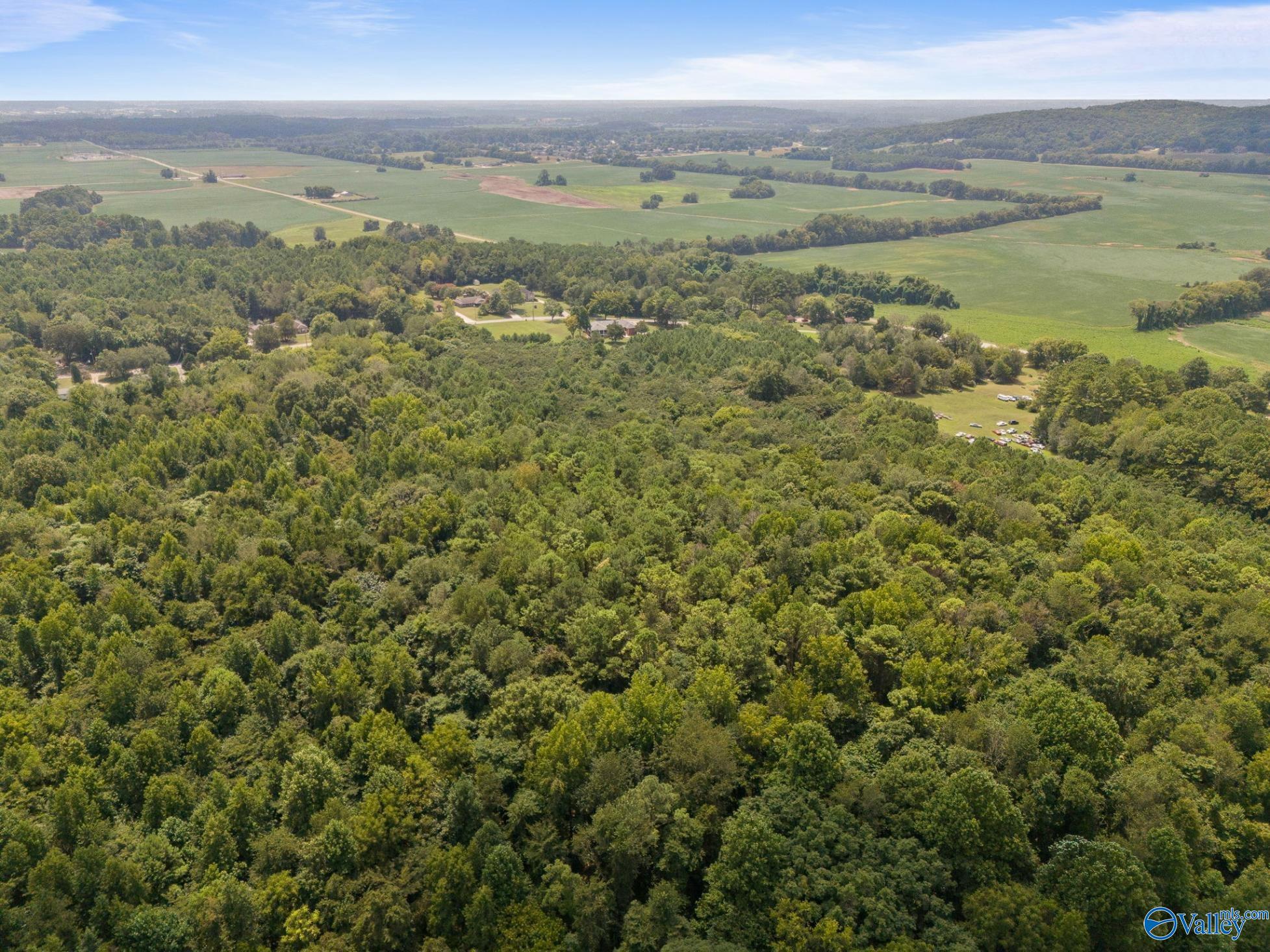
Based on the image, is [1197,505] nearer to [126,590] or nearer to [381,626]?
[381,626]

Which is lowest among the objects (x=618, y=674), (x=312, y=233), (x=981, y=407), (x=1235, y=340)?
(x=618, y=674)

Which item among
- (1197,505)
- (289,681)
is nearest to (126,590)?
(289,681)

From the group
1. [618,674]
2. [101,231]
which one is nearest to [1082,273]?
[618,674]

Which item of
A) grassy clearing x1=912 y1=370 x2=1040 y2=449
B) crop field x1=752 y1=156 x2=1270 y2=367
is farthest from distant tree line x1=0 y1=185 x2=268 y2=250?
grassy clearing x1=912 y1=370 x2=1040 y2=449

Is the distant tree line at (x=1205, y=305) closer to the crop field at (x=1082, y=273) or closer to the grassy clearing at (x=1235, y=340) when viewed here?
the grassy clearing at (x=1235, y=340)

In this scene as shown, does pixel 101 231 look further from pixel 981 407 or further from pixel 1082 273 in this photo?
pixel 1082 273

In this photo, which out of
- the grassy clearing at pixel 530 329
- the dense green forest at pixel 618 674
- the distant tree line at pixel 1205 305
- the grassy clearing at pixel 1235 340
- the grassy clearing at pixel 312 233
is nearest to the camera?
the dense green forest at pixel 618 674

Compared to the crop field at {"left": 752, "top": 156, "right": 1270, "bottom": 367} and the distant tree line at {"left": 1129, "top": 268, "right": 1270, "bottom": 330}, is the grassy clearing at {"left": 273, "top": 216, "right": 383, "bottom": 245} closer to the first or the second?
the crop field at {"left": 752, "top": 156, "right": 1270, "bottom": 367}

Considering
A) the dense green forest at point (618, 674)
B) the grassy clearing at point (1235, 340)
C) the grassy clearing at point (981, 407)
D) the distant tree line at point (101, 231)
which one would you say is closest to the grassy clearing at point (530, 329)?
the dense green forest at point (618, 674)
